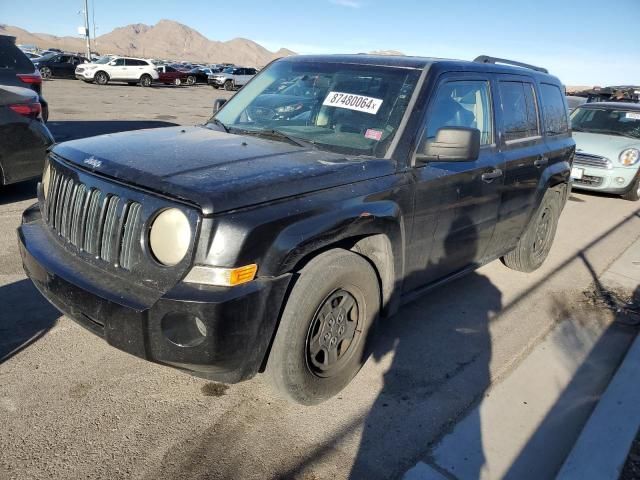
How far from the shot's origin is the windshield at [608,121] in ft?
33.9

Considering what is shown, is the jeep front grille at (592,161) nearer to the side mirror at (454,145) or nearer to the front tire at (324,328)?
the side mirror at (454,145)

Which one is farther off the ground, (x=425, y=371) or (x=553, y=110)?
(x=553, y=110)

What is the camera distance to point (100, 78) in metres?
32.5

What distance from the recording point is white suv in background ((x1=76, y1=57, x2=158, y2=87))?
32.2 meters

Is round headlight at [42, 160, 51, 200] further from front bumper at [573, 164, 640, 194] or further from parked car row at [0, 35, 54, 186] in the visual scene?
front bumper at [573, 164, 640, 194]

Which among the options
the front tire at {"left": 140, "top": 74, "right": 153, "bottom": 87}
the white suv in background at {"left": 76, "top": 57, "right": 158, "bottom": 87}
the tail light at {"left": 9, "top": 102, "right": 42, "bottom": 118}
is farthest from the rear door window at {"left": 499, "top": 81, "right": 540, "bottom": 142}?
the front tire at {"left": 140, "top": 74, "right": 153, "bottom": 87}

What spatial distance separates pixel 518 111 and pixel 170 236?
3329 mm

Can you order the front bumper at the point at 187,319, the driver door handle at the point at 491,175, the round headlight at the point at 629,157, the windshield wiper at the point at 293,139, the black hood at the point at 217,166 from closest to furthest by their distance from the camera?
1. the front bumper at the point at 187,319
2. the black hood at the point at 217,166
3. the windshield wiper at the point at 293,139
4. the driver door handle at the point at 491,175
5. the round headlight at the point at 629,157

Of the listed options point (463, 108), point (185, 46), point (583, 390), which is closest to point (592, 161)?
point (463, 108)

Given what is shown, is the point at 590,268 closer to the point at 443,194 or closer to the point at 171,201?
the point at 443,194

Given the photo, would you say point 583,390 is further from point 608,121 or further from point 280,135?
point 608,121

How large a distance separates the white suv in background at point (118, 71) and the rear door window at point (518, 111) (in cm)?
3266

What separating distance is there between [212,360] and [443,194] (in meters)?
1.94

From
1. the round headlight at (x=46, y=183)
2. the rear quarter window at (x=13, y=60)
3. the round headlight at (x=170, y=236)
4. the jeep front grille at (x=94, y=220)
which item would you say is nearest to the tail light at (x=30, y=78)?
the rear quarter window at (x=13, y=60)
